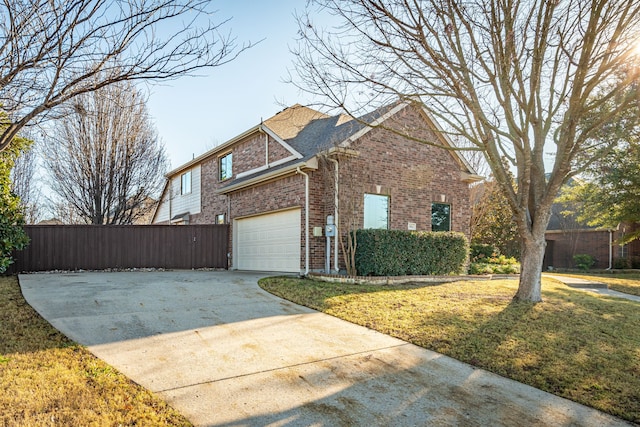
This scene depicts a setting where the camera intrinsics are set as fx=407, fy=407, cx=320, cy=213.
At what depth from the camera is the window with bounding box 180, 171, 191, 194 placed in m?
20.2

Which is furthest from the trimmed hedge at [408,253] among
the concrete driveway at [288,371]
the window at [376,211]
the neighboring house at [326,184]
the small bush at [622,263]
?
the small bush at [622,263]

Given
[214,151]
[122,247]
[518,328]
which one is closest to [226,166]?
[214,151]

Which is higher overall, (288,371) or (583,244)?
(583,244)

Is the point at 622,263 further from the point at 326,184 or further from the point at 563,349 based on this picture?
the point at 563,349

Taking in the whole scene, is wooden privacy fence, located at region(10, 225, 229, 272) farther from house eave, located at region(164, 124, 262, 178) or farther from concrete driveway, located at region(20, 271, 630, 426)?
concrete driveway, located at region(20, 271, 630, 426)

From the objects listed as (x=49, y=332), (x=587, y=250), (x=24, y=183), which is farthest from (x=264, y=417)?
(x=24, y=183)

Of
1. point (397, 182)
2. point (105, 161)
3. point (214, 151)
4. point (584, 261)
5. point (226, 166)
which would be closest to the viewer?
point (397, 182)

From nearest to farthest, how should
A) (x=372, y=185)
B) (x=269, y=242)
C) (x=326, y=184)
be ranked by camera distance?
(x=326, y=184)
(x=372, y=185)
(x=269, y=242)

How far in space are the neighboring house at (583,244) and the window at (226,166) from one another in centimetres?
1838

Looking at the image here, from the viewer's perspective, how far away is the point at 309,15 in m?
6.94

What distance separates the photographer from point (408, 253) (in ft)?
37.3

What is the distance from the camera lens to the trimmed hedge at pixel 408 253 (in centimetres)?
1079

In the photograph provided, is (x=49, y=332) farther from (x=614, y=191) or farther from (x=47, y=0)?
(x=614, y=191)

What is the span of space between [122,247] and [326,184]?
307 inches
